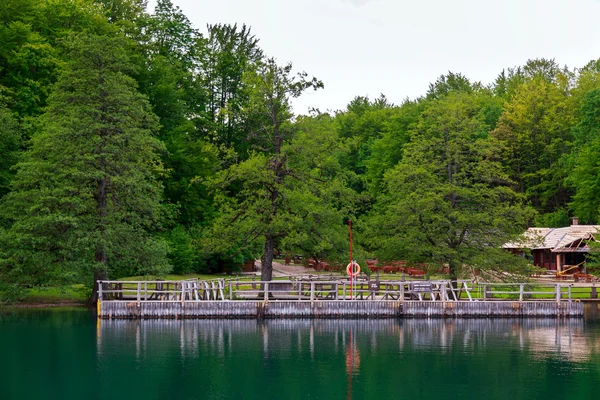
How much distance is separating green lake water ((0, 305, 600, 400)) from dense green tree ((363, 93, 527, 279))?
687 cm

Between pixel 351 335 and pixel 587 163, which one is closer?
pixel 351 335

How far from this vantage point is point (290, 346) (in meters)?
31.8

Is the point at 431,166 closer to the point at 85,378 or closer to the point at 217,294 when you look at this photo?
the point at 217,294

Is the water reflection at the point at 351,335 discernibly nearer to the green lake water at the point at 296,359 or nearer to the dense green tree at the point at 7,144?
the green lake water at the point at 296,359

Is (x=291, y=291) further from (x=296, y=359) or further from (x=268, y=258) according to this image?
(x=296, y=359)

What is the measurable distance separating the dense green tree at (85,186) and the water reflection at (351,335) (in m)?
5.43

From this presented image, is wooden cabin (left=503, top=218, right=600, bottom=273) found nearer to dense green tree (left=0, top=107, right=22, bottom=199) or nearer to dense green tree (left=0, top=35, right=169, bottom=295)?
dense green tree (left=0, top=35, right=169, bottom=295)

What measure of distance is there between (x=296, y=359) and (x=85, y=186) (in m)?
19.8

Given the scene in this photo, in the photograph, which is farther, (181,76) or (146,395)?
(181,76)

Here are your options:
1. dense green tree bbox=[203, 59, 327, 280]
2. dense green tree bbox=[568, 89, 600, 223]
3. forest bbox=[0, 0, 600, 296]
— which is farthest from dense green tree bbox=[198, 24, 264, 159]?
dense green tree bbox=[568, 89, 600, 223]

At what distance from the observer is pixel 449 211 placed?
47.1 metres

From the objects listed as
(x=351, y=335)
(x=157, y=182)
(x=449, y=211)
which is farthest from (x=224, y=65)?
(x=351, y=335)

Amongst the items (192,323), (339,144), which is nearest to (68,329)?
(192,323)

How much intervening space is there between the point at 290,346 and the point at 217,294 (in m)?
13.6
